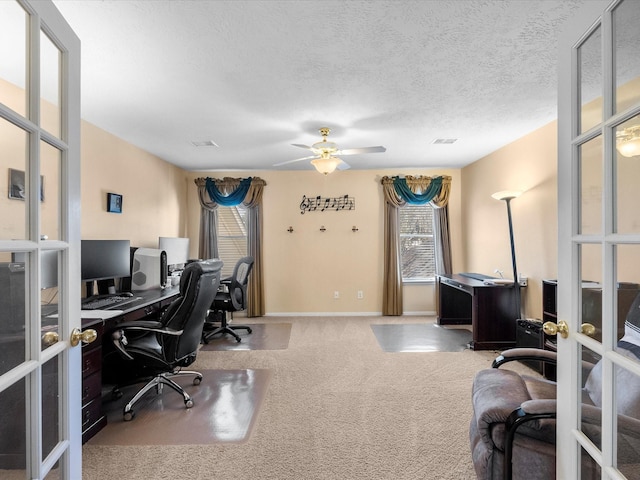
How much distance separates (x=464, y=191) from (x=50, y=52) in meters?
5.47

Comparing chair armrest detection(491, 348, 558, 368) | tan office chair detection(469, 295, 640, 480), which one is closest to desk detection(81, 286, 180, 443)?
tan office chair detection(469, 295, 640, 480)

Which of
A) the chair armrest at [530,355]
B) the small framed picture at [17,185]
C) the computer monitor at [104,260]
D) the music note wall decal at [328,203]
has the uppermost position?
the music note wall decal at [328,203]

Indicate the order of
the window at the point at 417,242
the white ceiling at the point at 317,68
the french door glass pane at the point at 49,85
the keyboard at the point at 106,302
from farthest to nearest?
the window at the point at 417,242
the keyboard at the point at 106,302
the white ceiling at the point at 317,68
the french door glass pane at the point at 49,85

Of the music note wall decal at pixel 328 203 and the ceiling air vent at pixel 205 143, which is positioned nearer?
the ceiling air vent at pixel 205 143

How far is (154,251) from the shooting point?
373cm

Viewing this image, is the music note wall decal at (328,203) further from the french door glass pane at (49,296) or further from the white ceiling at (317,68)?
the french door glass pane at (49,296)

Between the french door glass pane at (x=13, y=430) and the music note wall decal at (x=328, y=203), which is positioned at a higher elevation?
the music note wall decal at (x=328, y=203)

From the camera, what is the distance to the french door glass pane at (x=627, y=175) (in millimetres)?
781

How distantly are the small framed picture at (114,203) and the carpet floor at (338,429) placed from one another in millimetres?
1929

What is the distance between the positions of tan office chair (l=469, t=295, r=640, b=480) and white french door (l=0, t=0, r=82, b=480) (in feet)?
5.10

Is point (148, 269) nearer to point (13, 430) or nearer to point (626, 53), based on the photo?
point (13, 430)

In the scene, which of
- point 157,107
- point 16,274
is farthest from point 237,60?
point 16,274

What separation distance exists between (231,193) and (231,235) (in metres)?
A: 0.75

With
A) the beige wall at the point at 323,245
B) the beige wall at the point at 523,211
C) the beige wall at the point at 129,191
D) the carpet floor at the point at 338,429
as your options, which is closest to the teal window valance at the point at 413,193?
the beige wall at the point at 323,245
